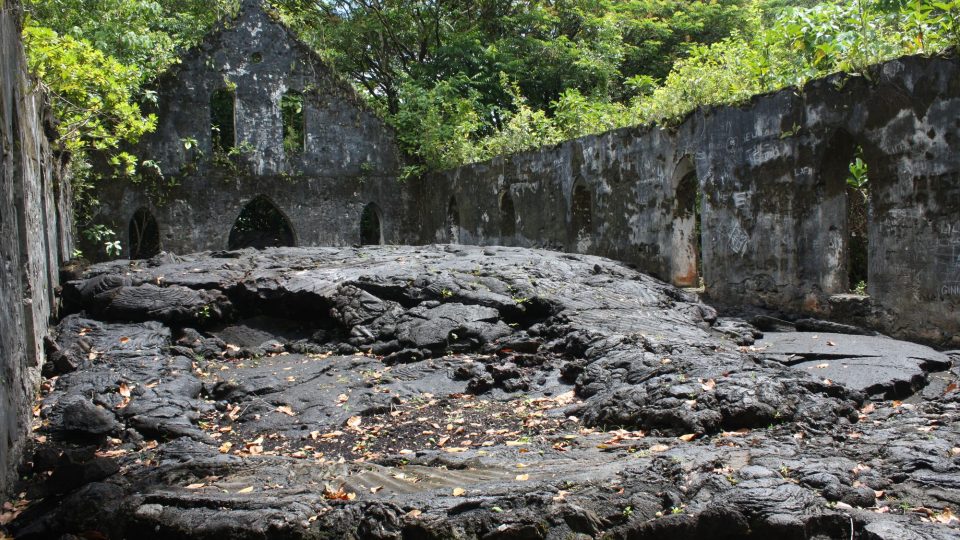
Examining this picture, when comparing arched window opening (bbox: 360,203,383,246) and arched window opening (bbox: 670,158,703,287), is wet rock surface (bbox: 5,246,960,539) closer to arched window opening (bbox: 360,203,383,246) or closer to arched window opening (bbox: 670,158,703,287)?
arched window opening (bbox: 670,158,703,287)

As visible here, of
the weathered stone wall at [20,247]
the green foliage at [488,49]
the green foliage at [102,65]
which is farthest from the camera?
the green foliage at [488,49]

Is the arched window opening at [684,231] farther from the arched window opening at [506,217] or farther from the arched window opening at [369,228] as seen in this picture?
the arched window opening at [369,228]

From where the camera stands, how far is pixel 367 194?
1912 centimetres

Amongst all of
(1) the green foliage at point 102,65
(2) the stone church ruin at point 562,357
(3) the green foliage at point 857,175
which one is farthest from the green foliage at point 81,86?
(3) the green foliage at point 857,175

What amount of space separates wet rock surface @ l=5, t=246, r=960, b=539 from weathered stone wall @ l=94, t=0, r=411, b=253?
748cm

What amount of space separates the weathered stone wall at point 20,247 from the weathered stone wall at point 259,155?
26.9ft

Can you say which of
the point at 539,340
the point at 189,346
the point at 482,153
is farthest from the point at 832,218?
the point at 482,153

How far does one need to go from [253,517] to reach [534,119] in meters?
12.6

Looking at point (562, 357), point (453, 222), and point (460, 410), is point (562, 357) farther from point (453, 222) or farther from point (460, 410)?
point (453, 222)

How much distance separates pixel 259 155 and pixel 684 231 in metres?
10.3

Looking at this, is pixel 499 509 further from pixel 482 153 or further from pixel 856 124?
pixel 482 153

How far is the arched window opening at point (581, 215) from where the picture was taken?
13.5m

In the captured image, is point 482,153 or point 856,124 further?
point 482,153

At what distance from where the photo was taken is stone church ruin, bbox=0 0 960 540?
171 inches
